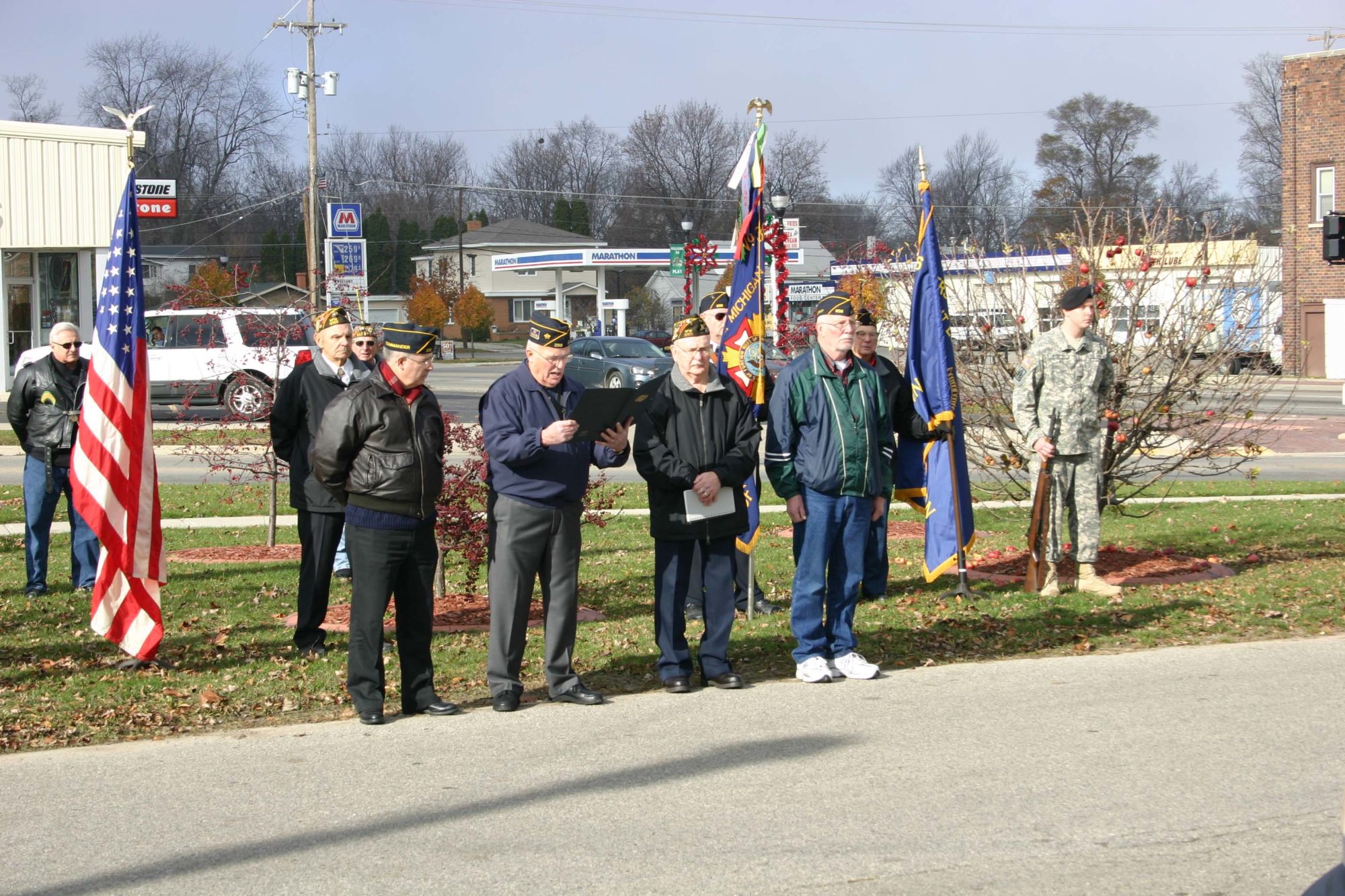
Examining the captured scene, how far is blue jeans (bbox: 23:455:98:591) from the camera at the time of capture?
964 centimetres

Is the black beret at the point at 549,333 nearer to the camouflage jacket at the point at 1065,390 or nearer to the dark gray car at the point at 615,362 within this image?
the camouflage jacket at the point at 1065,390

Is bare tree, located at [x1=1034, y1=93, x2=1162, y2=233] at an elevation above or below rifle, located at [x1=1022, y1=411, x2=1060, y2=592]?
above

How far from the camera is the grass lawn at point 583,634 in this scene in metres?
6.89

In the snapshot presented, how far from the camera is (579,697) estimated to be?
6.87m

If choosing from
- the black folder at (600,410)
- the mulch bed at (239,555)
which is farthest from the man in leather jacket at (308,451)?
the mulch bed at (239,555)

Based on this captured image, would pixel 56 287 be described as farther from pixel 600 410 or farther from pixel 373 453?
pixel 600 410

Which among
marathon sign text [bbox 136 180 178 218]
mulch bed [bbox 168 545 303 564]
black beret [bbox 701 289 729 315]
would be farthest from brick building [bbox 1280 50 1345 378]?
mulch bed [bbox 168 545 303 564]

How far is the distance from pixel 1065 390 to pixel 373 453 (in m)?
4.96

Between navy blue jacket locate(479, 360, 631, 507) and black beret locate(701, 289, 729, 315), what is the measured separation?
2.63 m

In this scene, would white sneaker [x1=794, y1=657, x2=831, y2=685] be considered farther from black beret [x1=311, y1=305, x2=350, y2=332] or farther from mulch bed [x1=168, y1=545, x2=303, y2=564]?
mulch bed [x1=168, y1=545, x2=303, y2=564]

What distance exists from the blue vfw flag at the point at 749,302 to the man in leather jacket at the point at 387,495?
2.56m

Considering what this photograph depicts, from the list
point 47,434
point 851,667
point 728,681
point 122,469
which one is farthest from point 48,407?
point 851,667

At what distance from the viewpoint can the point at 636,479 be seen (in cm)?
1764

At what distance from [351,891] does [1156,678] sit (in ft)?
15.2
